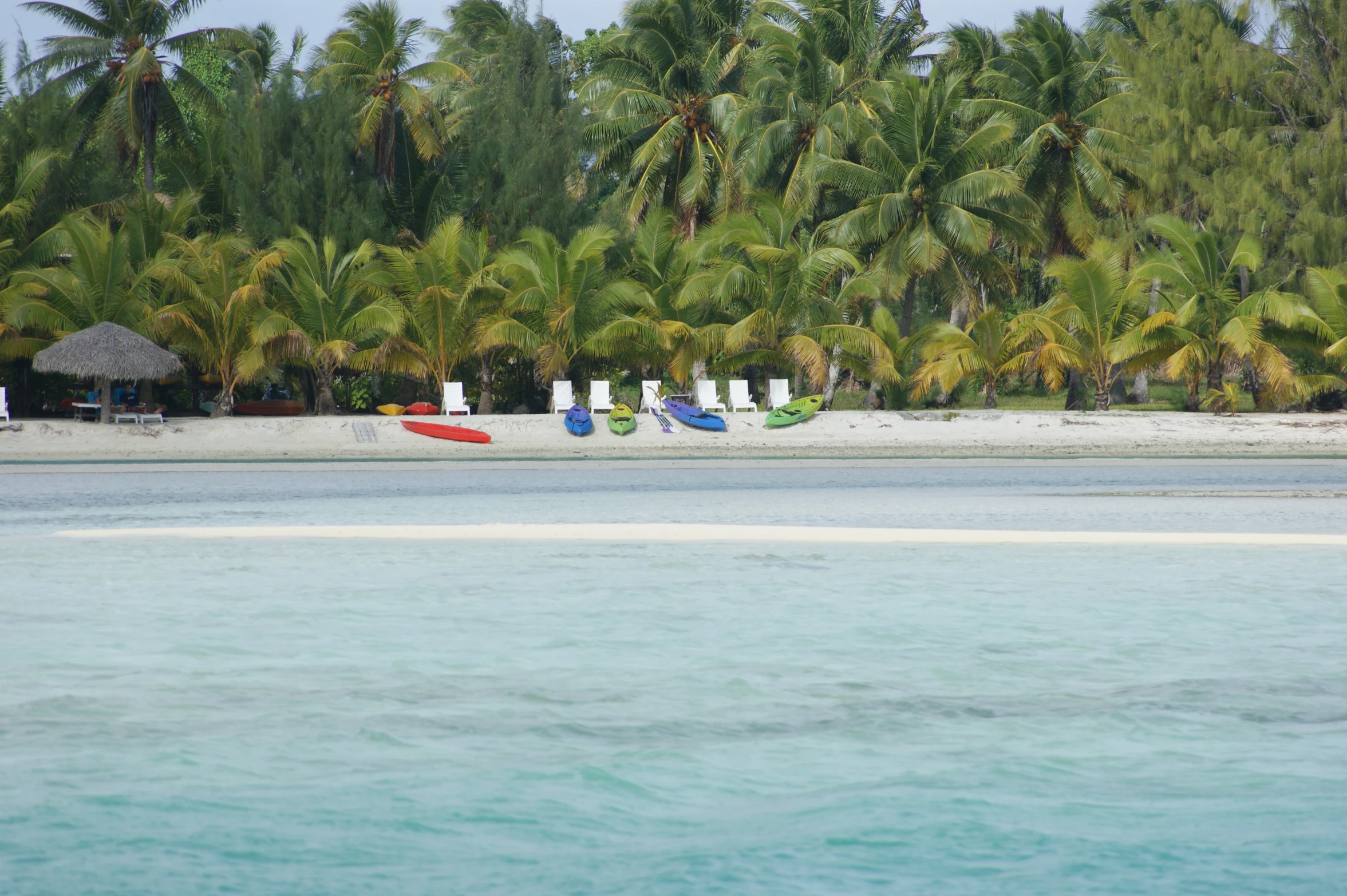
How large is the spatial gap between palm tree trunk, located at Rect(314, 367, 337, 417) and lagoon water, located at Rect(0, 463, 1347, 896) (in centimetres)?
1322

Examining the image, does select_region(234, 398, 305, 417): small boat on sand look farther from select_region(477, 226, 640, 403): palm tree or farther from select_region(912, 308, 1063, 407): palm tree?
select_region(912, 308, 1063, 407): palm tree

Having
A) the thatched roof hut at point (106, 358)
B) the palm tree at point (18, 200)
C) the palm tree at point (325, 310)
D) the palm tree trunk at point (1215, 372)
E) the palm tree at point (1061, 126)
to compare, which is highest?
the palm tree at point (1061, 126)

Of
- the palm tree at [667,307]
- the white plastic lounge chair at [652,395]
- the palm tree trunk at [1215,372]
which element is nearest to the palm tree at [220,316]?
the palm tree at [667,307]

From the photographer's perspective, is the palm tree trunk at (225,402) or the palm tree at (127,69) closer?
the palm tree trunk at (225,402)

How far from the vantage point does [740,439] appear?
19.6 m

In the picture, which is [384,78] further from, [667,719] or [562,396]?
[667,719]

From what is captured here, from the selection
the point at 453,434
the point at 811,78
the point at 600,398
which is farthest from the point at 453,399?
the point at 811,78

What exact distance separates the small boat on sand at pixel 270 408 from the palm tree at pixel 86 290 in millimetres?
2766

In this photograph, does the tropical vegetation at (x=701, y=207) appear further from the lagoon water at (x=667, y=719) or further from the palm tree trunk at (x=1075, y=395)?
the lagoon water at (x=667, y=719)

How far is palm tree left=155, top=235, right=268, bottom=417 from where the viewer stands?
66.4ft

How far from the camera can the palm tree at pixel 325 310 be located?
20375 millimetres

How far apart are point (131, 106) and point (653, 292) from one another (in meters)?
12.3

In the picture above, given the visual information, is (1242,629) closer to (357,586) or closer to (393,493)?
(357,586)

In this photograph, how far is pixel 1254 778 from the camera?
3906 millimetres
